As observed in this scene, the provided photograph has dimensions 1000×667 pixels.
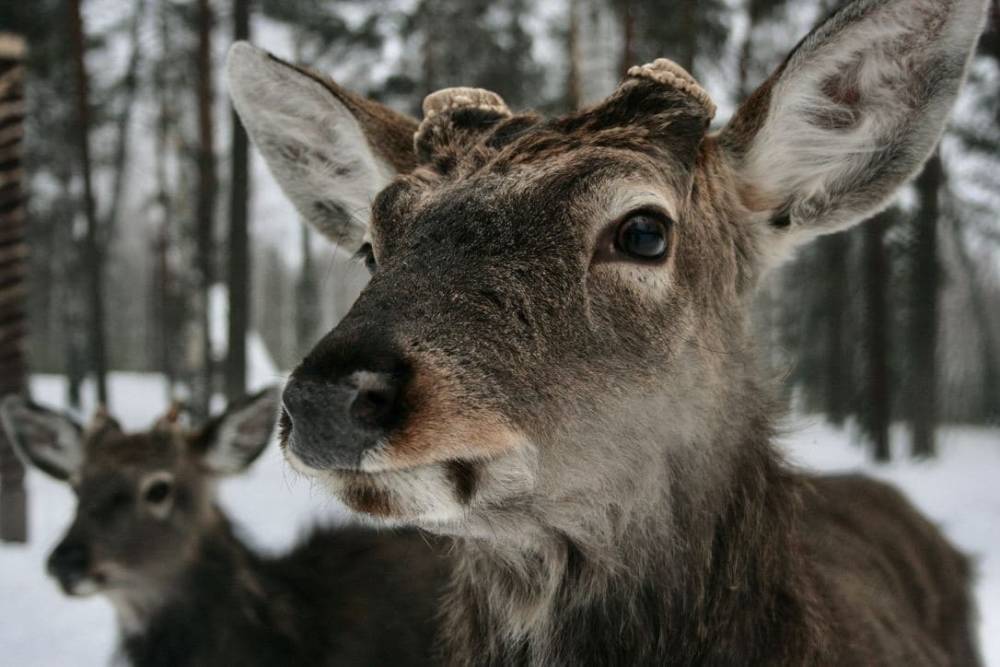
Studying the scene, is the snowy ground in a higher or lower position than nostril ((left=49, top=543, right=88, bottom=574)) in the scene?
lower

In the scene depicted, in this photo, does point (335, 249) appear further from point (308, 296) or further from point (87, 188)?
point (308, 296)

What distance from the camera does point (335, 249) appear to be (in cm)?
338

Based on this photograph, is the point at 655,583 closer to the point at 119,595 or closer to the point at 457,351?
the point at 457,351

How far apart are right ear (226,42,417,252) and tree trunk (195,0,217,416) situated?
34.0 ft

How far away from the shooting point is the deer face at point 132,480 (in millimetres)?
4859

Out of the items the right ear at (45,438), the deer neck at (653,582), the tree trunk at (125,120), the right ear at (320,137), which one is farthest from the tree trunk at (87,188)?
the deer neck at (653,582)

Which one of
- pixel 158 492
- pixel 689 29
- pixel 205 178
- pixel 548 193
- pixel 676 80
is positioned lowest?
pixel 158 492

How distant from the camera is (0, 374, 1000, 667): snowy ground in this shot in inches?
198

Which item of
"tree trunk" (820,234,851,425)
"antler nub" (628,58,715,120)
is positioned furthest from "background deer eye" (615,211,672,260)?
"tree trunk" (820,234,851,425)

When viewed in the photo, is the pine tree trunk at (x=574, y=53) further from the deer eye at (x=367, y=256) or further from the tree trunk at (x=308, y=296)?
the tree trunk at (x=308, y=296)

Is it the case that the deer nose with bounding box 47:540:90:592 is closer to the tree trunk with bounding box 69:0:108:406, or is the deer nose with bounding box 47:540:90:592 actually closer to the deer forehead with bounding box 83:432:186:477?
the deer forehead with bounding box 83:432:186:477

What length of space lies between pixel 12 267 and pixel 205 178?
595 centimetres

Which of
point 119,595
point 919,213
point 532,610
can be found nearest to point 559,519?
point 532,610

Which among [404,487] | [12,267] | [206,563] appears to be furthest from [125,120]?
[404,487]
